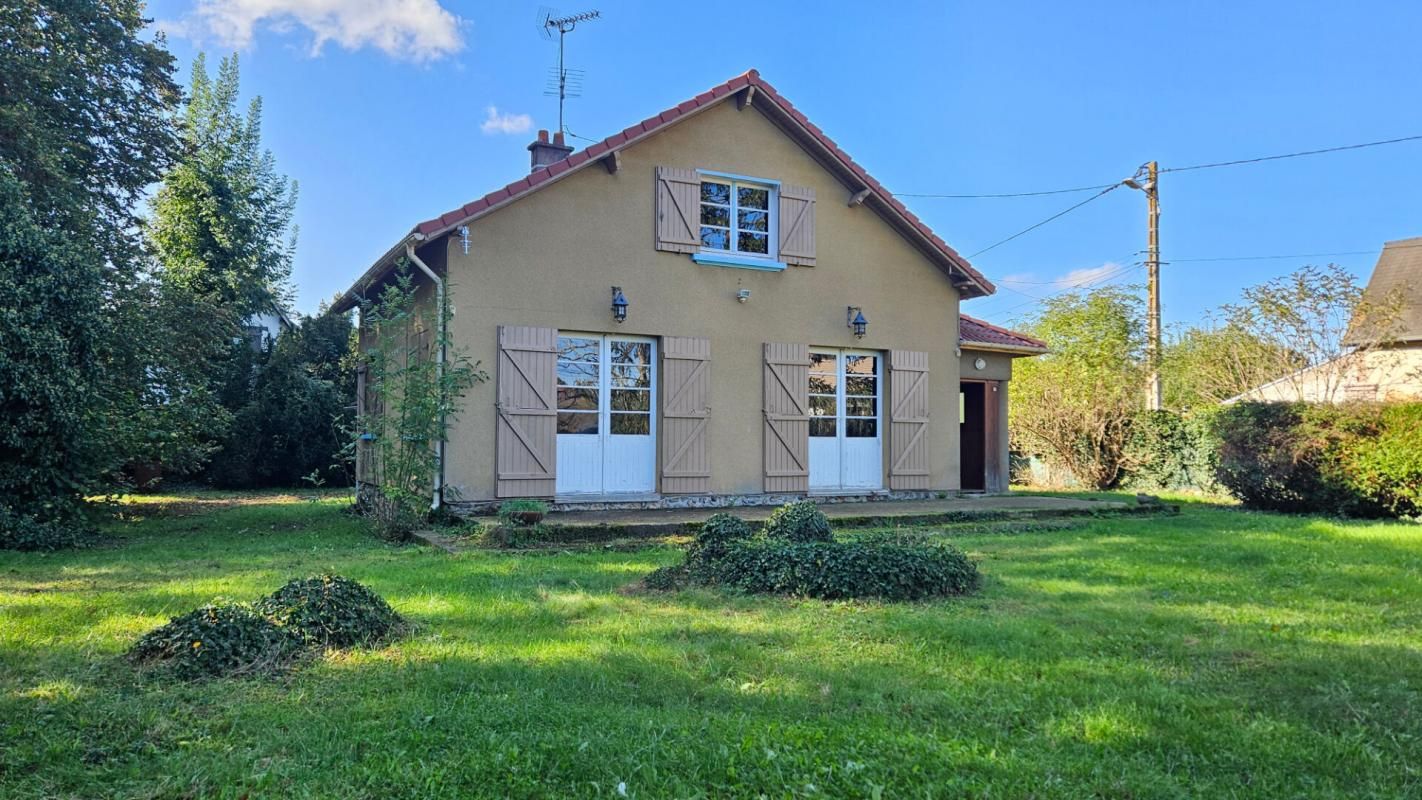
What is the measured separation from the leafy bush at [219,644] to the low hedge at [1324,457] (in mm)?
12898

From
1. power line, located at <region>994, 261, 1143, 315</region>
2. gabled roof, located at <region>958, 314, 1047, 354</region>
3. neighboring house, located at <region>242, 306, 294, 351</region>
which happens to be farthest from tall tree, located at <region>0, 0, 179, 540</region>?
power line, located at <region>994, 261, 1143, 315</region>

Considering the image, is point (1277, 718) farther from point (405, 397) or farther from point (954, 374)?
point (954, 374)

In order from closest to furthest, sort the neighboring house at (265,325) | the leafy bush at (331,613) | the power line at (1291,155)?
the leafy bush at (331,613) < the power line at (1291,155) < the neighboring house at (265,325)

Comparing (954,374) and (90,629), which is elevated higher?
(954,374)

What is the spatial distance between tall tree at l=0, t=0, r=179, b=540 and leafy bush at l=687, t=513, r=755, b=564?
6653mm

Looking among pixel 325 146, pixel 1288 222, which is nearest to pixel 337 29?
pixel 325 146

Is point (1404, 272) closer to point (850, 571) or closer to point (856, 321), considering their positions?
point (856, 321)

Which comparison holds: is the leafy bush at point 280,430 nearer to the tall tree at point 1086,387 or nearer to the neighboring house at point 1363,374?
the tall tree at point 1086,387

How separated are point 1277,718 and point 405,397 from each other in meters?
7.78

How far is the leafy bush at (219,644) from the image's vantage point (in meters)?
3.68

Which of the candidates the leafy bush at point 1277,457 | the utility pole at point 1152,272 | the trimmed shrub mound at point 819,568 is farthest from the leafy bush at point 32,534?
the utility pole at point 1152,272

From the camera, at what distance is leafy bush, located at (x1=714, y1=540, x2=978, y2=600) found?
544 centimetres

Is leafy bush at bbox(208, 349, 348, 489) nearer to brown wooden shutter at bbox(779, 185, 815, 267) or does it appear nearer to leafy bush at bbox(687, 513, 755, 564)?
brown wooden shutter at bbox(779, 185, 815, 267)

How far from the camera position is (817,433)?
11375 millimetres
